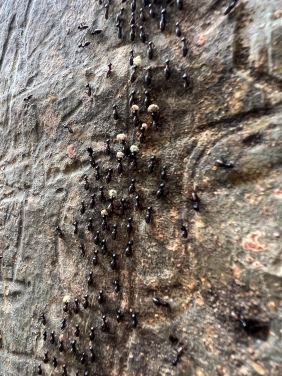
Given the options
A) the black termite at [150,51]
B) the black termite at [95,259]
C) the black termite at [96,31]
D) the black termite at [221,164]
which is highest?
the black termite at [96,31]

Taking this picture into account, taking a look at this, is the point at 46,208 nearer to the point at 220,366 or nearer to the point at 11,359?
the point at 11,359

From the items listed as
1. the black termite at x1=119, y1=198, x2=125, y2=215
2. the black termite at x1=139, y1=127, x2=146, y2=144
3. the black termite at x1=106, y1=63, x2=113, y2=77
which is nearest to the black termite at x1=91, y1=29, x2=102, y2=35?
the black termite at x1=106, y1=63, x2=113, y2=77

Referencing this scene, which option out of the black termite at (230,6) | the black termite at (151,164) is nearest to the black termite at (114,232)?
A: the black termite at (151,164)

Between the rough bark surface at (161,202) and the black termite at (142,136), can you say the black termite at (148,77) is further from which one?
the black termite at (142,136)

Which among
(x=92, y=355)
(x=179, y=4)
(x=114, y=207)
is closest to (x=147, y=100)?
(x=179, y=4)

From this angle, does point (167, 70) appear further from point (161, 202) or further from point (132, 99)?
point (161, 202)
